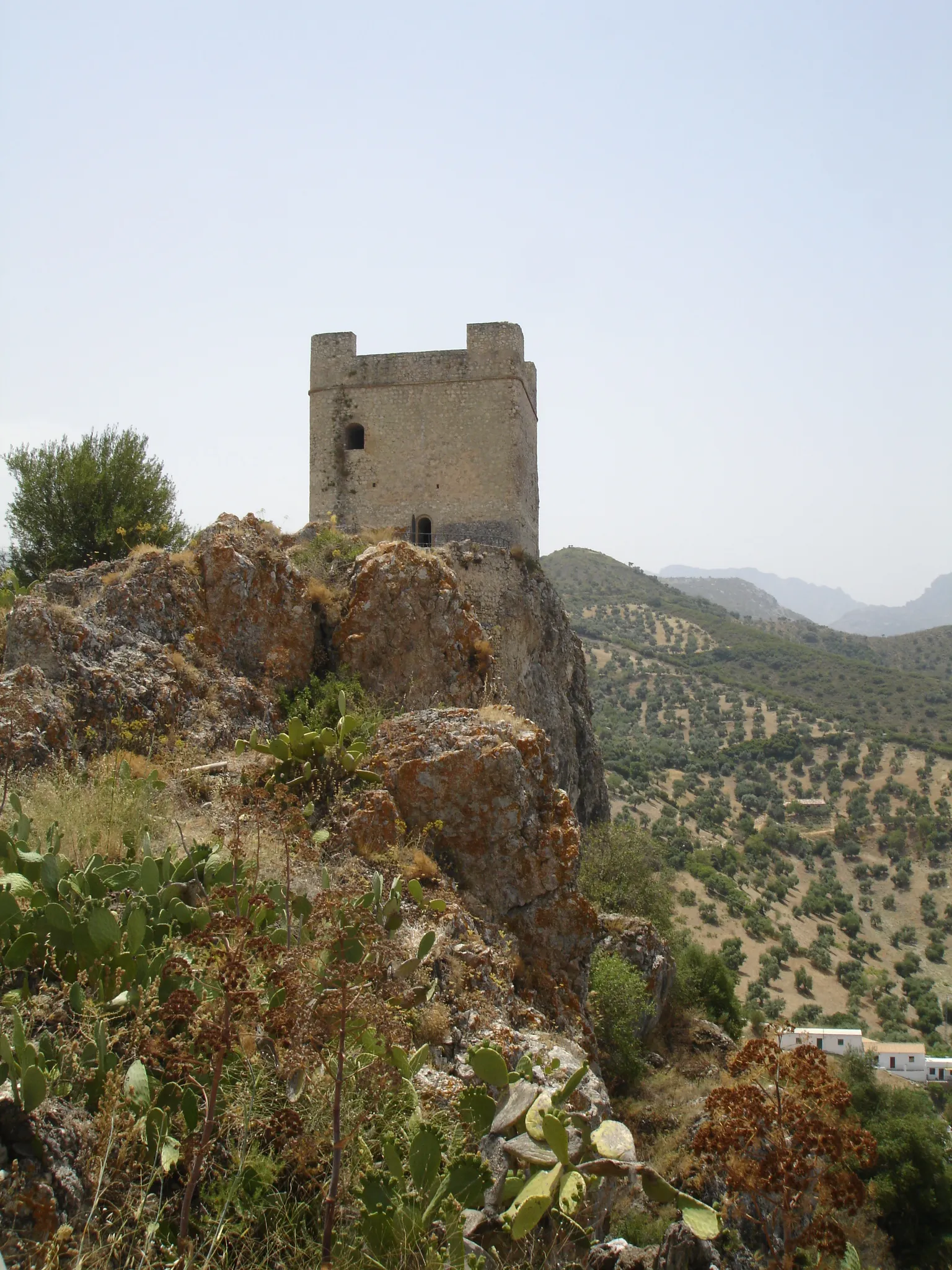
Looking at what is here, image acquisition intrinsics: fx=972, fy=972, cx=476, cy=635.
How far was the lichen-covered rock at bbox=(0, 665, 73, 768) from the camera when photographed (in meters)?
8.56

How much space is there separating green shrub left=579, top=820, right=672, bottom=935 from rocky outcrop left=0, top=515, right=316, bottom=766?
31.0 ft

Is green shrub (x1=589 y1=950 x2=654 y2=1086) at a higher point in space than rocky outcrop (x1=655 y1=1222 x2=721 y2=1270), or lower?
lower

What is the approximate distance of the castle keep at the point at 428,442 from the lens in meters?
17.6

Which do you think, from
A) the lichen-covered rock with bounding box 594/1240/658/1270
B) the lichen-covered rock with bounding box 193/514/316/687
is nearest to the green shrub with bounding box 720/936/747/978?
the lichen-covered rock with bounding box 193/514/316/687

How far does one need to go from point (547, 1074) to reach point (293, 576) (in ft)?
27.9

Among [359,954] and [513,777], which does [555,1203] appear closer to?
[359,954]

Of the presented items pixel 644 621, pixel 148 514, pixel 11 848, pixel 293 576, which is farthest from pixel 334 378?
pixel 644 621

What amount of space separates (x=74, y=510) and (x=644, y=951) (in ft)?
37.1

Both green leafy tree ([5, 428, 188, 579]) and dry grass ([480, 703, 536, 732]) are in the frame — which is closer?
dry grass ([480, 703, 536, 732])

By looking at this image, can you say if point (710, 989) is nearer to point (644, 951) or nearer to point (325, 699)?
point (644, 951)

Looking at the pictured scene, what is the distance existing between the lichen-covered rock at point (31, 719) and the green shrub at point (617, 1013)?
718 cm

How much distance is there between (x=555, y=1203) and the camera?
4.22 metres

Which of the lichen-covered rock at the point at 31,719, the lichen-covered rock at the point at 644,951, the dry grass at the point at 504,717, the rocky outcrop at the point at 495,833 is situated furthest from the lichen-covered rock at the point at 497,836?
the lichen-covered rock at the point at 644,951

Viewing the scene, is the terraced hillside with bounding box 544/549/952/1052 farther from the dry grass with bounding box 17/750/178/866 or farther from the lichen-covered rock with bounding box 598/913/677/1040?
the dry grass with bounding box 17/750/178/866
